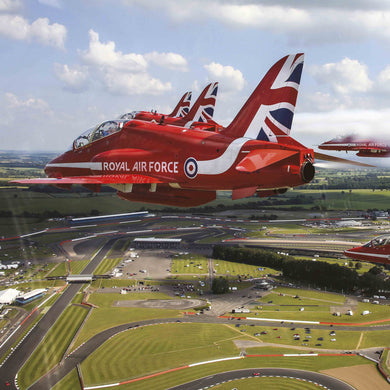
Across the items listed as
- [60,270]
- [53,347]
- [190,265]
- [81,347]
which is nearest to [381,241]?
[81,347]

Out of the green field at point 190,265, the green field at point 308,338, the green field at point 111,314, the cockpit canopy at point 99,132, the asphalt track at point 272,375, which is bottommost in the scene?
the asphalt track at point 272,375

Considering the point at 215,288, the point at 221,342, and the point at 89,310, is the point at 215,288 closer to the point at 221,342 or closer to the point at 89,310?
the point at 221,342

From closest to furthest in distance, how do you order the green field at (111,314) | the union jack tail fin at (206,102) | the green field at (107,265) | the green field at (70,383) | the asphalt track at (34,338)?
the union jack tail fin at (206,102)
the green field at (70,383)
the asphalt track at (34,338)
the green field at (111,314)
the green field at (107,265)

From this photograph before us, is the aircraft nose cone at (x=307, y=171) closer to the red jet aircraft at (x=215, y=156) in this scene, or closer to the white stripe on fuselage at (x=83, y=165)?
the red jet aircraft at (x=215, y=156)

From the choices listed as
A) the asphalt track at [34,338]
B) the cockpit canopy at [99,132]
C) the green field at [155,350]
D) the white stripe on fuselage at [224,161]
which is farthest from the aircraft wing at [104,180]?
the asphalt track at [34,338]

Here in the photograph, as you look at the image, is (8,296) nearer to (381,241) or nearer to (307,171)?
(381,241)

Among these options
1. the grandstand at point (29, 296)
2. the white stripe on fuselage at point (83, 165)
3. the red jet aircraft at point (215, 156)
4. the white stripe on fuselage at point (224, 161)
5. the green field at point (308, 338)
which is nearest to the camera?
the red jet aircraft at point (215, 156)

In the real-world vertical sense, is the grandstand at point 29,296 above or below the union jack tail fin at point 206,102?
below
